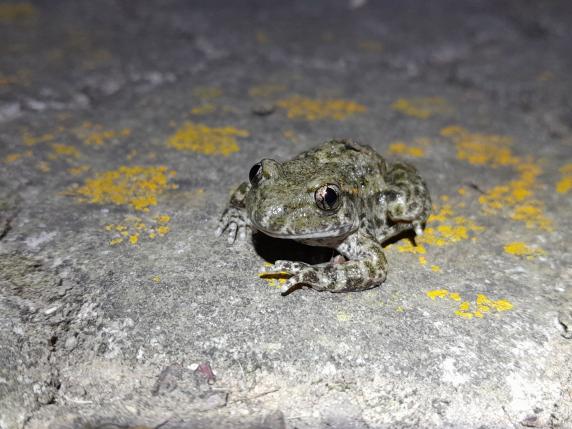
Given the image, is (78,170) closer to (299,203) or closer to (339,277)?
(299,203)

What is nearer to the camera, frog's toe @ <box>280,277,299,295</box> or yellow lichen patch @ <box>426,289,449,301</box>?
frog's toe @ <box>280,277,299,295</box>

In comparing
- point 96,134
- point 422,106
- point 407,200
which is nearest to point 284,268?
point 407,200

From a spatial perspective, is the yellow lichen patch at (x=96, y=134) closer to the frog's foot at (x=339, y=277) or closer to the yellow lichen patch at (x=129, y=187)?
the yellow lichen patch at (x=129, y=187)

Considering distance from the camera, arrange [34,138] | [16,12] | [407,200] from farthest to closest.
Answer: [16,12]
[34,138]
[407,200]

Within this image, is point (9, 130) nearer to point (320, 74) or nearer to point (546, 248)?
point (320, 74)

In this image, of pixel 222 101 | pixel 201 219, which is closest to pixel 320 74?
pixel 222 101

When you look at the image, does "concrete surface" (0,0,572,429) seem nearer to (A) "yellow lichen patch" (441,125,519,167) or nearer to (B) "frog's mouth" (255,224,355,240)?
(A) "yellow lichen patch" (441,125,519,167)

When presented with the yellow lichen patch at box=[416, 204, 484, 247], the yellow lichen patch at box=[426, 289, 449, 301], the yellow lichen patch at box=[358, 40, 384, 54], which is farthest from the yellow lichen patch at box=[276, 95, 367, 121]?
the yellow lichen patch at box=[426, 289, 449, 301]
